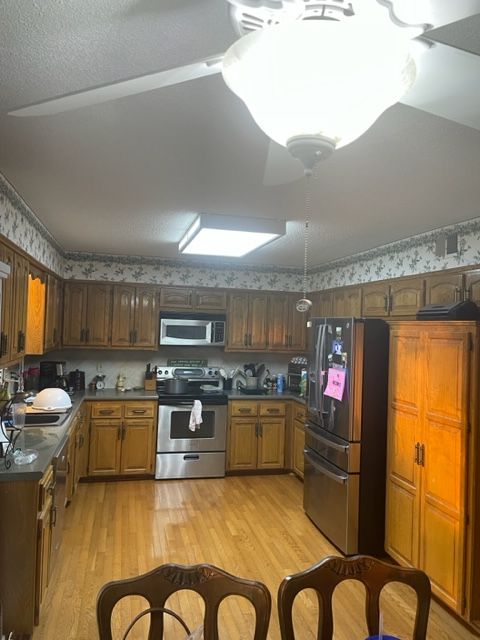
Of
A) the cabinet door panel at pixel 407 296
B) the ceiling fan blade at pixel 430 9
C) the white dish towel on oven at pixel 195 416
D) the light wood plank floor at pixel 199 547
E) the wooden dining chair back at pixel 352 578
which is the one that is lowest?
the light wood plank floor at pixel 199 547

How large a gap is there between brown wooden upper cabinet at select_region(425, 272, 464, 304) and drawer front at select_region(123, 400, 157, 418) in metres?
2.98

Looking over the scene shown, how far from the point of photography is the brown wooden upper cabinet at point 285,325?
18.4 feet

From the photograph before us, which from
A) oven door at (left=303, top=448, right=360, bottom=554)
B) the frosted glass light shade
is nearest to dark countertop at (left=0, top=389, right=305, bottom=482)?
oven door at (left=303, top=448, right=360, bottom=554)

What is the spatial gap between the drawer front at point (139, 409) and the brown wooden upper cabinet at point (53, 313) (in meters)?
0.99

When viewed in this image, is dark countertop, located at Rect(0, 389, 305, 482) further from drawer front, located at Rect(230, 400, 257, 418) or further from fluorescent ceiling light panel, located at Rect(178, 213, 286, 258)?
fluorescent ceiling light panel, located at Rect(178, 213, 286, 258)

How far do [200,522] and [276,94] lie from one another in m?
3.71

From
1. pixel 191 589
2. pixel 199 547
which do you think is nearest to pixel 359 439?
pixel 199 547

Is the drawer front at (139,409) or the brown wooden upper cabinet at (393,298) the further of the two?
the drawer front at (139,409)

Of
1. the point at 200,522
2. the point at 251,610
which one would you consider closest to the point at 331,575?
the point at 251,610

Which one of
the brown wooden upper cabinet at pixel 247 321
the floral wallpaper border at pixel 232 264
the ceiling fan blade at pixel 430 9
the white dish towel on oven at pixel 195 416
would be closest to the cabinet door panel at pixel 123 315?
the floral wallpaper border at pixel 232 264

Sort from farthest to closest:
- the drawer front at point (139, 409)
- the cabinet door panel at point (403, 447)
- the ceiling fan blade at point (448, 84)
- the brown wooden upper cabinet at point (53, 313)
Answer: the drawer front at point (139, 409) < the brown wooden upper cabinet at point (53, 313) < the cabinet door panel at point (403, 447) < the ceiling fan blade at point (448, 84)

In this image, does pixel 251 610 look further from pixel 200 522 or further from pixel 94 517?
pixel 94 517

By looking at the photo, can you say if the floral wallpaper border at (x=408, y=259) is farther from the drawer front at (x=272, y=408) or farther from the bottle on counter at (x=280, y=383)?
the drawer front at (x=272, y=408)

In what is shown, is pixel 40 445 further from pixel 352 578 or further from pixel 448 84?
pixel 448 84
